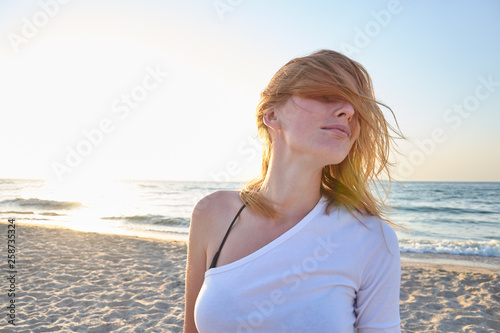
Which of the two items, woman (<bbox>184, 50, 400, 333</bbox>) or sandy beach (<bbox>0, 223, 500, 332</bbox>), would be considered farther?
sandy beach (<bbox>0, 223, 500, 332</bbox>)

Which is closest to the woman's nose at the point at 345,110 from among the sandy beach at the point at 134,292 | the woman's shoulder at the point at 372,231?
the woman's shoulder at the point at 372,231

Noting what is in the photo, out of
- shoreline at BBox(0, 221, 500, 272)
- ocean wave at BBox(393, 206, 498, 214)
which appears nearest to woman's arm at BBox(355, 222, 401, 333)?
shoreline at BBox(0, 221, 500, 272)

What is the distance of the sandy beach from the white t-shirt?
133 inches

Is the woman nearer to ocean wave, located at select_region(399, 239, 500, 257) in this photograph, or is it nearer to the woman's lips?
the woman's lips

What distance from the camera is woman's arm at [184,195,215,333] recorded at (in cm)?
162

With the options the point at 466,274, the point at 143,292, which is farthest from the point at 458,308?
the point at 143,292

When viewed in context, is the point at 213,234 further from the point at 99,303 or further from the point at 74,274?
the point at 74,274

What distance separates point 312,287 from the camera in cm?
136

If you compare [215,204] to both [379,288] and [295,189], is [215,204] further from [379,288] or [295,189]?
[379,288]

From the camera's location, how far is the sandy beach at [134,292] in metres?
4.48

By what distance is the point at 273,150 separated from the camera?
173 centimetres

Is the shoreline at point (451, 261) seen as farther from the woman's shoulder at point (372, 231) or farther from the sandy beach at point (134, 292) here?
the woman's shoulder at point (372, 231)

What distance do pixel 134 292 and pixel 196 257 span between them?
178 inches

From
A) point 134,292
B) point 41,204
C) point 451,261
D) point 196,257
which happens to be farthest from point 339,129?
point 41,204
